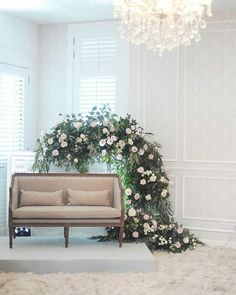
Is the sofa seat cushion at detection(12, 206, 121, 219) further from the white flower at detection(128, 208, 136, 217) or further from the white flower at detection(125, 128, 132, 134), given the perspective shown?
the white flower at detection(125, 128, 132, 134)

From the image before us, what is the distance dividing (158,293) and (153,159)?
2.00m

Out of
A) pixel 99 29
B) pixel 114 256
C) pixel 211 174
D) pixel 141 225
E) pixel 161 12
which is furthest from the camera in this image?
pixel 99 29

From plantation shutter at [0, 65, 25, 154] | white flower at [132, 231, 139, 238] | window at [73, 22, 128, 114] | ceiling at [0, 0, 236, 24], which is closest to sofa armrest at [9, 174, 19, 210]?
plantation shutter at [0, 65, 25, 154]

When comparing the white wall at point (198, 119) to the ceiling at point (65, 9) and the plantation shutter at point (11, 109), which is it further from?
the plantation shutter at point (11, 109)

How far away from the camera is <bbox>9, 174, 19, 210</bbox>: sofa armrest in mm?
4910

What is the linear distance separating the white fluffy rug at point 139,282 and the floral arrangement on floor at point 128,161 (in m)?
0.62

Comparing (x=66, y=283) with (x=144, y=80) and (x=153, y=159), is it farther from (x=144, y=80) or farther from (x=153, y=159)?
(x=144, y=80)

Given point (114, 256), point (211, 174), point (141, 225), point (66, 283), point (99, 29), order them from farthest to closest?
point (99, 29), point (211, 174), point (141, 225), point (114, 256), point (66, 283)

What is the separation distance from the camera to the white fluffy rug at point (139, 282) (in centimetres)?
405

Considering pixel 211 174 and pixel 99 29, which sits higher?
pixel 99 29

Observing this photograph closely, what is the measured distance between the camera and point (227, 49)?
5.71 m

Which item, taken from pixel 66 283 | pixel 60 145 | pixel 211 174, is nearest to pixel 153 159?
pixel 211 174

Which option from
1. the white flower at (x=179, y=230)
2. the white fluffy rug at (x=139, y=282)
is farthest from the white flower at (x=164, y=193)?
the white fluffy rug at (x=139, y=282)

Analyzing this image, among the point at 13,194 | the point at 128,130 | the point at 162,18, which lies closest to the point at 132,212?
the point at 128,130
